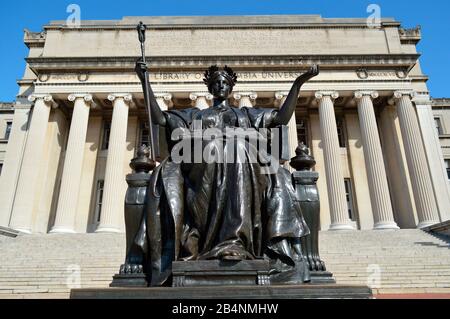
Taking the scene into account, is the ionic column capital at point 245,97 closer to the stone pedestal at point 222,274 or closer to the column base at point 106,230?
the column base at point 106,230

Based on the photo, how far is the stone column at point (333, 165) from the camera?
72.6ft

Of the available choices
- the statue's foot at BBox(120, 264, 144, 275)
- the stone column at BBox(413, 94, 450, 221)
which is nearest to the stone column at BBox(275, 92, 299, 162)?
the stone column at BBox(413, 94, 450, 221)

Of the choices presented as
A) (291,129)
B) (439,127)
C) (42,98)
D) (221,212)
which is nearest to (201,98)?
(291,129)

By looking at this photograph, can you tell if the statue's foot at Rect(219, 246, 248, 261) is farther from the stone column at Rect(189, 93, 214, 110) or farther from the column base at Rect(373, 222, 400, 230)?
the stone column at Rect(189, 93, 214, 110)

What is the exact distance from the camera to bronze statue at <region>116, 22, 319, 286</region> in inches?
144

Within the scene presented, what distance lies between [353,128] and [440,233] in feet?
36.8

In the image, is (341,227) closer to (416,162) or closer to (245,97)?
(416,162)

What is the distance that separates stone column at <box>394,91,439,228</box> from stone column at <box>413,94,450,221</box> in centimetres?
66

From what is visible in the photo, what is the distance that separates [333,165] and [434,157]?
738 centimetres

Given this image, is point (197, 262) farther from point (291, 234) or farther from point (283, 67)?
→ point (283, 67)

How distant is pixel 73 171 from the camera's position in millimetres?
23328

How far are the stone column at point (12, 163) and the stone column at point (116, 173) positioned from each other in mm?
6682

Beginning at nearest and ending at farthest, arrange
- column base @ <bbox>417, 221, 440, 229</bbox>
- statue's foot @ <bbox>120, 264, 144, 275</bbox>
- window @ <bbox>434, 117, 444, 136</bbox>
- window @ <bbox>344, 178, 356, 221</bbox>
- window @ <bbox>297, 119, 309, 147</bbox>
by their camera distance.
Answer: statue's foot @ <bbox>120, 264, 144, 275</bbox>, column base @ <bbox>417, 221, 440, 229</bbox>, window @ <bbox>344, 178, 356, 221</bbox>, window @ <bbox>297, 119, 309, 147</bbox>, window @ <bbox>434, 117, 444, 136</bbox>
